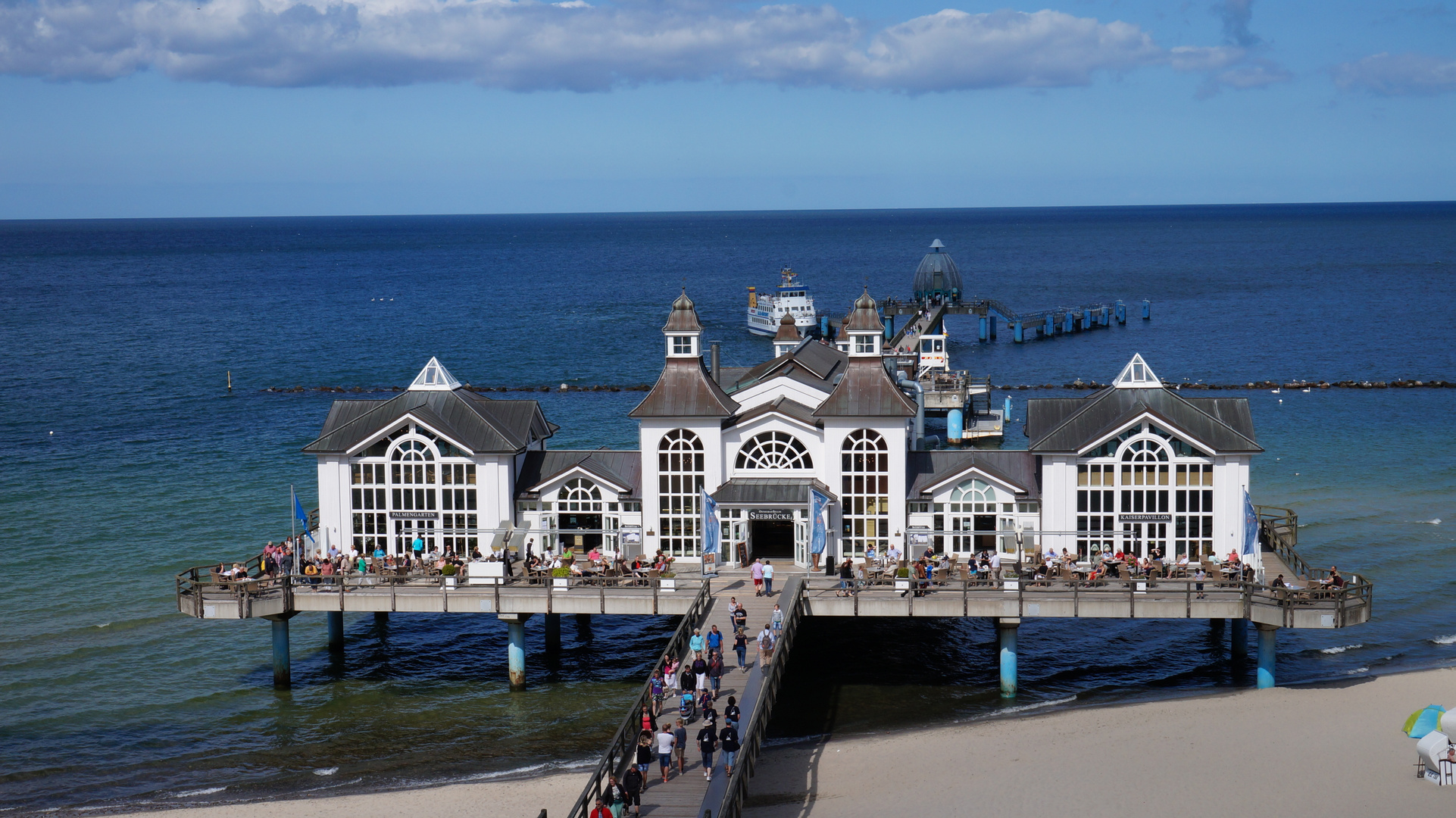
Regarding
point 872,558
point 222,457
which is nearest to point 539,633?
point 872,558

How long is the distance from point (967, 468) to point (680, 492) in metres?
7.57

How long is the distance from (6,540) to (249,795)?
85.4 ft

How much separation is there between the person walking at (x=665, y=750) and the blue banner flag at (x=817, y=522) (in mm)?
11024

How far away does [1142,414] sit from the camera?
1431 inches

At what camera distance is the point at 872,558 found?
3678 cm

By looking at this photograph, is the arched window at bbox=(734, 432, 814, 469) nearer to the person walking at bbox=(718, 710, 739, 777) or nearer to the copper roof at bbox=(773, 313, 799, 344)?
the person walking at bbox=(718, 710, 739, 777)

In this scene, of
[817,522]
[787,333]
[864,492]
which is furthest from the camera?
[787,333]

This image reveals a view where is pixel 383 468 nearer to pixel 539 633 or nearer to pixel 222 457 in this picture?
pixel 539 633

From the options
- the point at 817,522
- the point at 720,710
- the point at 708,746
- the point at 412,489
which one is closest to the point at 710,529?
the point at 817,522

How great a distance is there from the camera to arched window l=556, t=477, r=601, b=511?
3912cm

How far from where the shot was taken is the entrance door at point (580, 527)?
3931 centimetres

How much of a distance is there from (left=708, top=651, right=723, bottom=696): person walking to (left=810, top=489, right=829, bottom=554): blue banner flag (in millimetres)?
7042

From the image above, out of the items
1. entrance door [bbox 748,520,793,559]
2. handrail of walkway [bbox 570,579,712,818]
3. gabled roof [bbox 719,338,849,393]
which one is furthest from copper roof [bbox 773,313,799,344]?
handrail of walkway [bbox 570,579,712,818]

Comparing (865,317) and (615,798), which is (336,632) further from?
(615,798)
